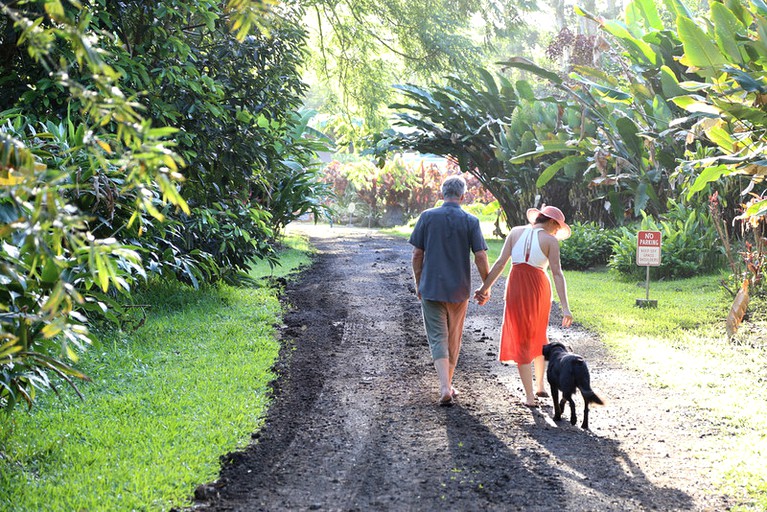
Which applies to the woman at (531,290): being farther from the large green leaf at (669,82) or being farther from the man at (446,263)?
the large green leaf at (669,82)

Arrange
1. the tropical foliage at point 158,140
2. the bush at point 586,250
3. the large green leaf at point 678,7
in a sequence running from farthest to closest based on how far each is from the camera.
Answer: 1. the bush at point 586,250
2. the large green leaf at point 678,7
3. the tropical foliage at point 158,140

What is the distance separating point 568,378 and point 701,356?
118 inches

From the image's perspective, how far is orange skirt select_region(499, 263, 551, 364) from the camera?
6.17 m

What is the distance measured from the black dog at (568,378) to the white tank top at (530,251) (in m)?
0.63

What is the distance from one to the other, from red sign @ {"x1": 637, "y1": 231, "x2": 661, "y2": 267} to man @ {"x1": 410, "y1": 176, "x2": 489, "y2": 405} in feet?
17.1

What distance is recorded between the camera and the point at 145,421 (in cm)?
555

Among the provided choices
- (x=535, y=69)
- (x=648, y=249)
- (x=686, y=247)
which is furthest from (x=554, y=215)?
(x=535, y=69)

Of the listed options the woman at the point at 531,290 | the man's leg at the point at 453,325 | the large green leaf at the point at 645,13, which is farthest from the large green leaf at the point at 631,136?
the man's leg at the point at 453,325

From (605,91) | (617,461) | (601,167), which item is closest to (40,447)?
(617,461)

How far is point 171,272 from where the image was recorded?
8578mm

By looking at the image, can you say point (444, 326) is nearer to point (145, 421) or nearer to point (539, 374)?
point (539, 374)

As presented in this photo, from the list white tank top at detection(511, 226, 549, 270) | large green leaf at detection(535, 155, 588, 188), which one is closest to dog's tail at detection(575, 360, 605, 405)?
white tank top at detection(511, 226, 549, 270)

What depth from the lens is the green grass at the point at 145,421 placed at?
432cm

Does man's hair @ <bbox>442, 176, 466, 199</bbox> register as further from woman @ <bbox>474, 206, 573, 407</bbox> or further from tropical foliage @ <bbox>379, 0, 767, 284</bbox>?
tropical foliage @ <bbox>379, 0, 767, 284</bbox>
